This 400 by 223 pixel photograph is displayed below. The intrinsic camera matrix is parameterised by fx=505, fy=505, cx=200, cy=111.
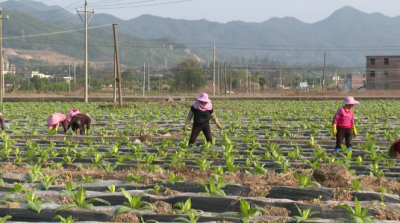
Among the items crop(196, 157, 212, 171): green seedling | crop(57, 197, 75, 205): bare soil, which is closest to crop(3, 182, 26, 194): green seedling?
crop(57, 197, 75, 205): bare soil

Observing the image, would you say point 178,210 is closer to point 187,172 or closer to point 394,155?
point 187,172

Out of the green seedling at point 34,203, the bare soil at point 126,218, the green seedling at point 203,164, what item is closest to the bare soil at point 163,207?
the bare soil at point 126,218

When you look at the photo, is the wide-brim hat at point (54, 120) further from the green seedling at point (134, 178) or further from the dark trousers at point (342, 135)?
the dark trousers at point (342, 135)

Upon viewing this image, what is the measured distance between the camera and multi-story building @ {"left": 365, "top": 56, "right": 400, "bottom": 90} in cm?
6372

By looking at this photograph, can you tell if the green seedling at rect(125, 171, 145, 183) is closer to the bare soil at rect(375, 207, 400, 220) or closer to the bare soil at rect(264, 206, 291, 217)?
the bare soil at rect(264, 206, 291, 217)

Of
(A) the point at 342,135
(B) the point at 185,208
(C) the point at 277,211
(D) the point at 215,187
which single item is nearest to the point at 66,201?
(B) the point at 185,208

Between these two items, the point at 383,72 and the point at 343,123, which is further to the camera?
the point at 383,72

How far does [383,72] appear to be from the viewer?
64.2 meters

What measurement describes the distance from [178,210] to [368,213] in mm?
2153

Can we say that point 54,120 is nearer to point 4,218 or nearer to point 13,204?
point 13,204

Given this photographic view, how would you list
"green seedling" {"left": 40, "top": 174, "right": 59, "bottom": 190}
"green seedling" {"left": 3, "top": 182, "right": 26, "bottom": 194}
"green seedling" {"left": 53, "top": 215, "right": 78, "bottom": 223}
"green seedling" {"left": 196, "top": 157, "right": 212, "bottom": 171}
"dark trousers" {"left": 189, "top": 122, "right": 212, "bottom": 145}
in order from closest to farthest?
"green seedling" {"left": 53, "top": 215, "right": 78, "bottom": 223} < "green seedling" {"left": 3, "top": 182, "right": 26, "bottom": 194} < "green seedling" {"left": 40, "top": 174, "right": 59, "bottom": 190} < "green seedling" {"left": 196, "top": 157, "right": 212, "bottom": 171} < "dark trousers" {"left": 189, "top": 122, "right": 212, "bottom": 145}

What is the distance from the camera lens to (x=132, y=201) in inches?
230

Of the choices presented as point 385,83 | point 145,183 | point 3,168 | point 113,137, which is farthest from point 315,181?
point 385,83

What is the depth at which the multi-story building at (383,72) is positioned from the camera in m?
63.7
